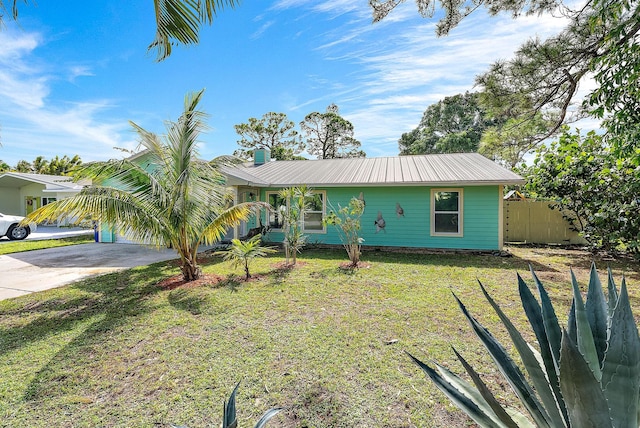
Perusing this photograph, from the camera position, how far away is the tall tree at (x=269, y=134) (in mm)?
32250

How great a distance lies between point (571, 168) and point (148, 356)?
39.2 feet

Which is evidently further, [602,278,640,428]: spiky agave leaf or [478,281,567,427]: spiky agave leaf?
[478,281,567,427]: spiky agave leaf

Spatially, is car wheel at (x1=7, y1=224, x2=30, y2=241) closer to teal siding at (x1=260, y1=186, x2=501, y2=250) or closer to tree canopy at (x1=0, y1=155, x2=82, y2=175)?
teal siding at (x1=260, y1=186, x2=501, y2=250)

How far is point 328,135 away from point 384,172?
2219 centimetres

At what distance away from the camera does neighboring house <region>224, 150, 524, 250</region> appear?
33.6ft

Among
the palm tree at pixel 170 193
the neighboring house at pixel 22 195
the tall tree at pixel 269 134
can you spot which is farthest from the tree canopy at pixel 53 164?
the palm tree at pixel 170 193

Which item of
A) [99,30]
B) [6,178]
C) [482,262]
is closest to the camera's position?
[99,30]

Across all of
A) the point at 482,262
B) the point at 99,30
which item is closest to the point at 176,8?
the point at 99,30

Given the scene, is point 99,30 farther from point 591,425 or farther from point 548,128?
point 548,128

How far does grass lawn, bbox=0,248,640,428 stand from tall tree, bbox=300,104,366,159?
27.4 m

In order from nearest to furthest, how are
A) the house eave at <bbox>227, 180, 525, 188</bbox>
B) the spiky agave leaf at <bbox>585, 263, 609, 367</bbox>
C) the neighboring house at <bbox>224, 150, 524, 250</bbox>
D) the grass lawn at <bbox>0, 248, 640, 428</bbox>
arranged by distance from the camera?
the spiky agave leaf at <bbox>585, 263, 609, 367</bbox> → the grass lawn at <bbox>0, 248, 640, 428</bbox> → the house eave at <bbox>227, 180, 525, 188</bbox> → the neighboring house at <bbox>224, 150, 524, 250</bbox>

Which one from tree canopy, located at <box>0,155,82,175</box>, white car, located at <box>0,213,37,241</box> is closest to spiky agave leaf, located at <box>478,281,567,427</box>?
white car, located at <box>0,213,37,241</box>

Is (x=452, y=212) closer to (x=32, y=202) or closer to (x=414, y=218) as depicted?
(x=414, y=218)

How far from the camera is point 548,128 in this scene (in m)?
9.59
